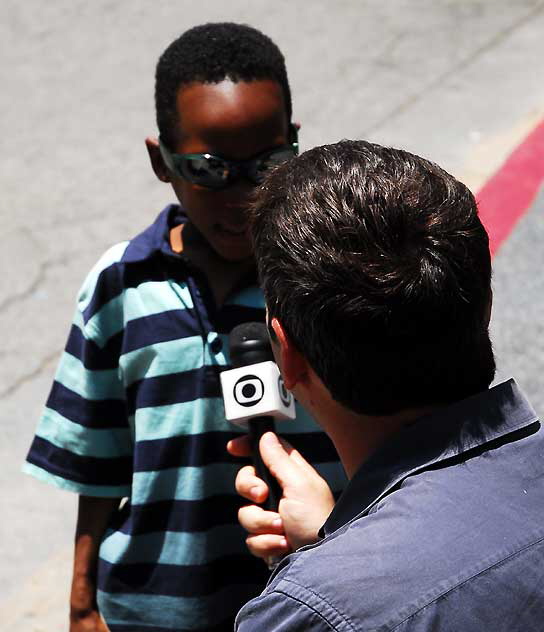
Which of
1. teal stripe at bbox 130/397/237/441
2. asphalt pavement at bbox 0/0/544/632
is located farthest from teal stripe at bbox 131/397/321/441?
asphalt pavement at bbox 0/0/544/632

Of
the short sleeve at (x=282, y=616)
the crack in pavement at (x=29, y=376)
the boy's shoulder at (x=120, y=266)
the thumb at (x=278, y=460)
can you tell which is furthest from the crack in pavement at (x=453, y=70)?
the short sleeve at (x=282, y=616)

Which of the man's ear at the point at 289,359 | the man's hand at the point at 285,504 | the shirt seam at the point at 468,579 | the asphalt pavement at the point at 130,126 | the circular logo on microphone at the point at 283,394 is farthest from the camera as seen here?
the asphalt pavement at the point at 130,126

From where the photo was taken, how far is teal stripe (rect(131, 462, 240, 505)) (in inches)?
87.0

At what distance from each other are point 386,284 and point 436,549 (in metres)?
0.36

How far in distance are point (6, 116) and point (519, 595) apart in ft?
21.0

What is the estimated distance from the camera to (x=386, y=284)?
1.42 m

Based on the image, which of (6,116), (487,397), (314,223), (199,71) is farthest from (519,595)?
(6,116)

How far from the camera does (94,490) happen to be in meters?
2.36

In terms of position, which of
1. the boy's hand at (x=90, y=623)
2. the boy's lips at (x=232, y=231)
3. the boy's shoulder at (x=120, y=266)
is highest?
the boy's lips at (x=232, y=231)

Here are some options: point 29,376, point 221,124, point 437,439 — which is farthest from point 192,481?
point 29,376

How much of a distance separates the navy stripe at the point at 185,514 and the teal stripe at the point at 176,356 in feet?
0.94

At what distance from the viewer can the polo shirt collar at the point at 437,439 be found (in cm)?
145

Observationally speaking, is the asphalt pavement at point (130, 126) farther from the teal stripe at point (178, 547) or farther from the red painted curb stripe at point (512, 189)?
the teal stripe at point (178, 547)

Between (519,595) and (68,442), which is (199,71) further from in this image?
(519,595)
